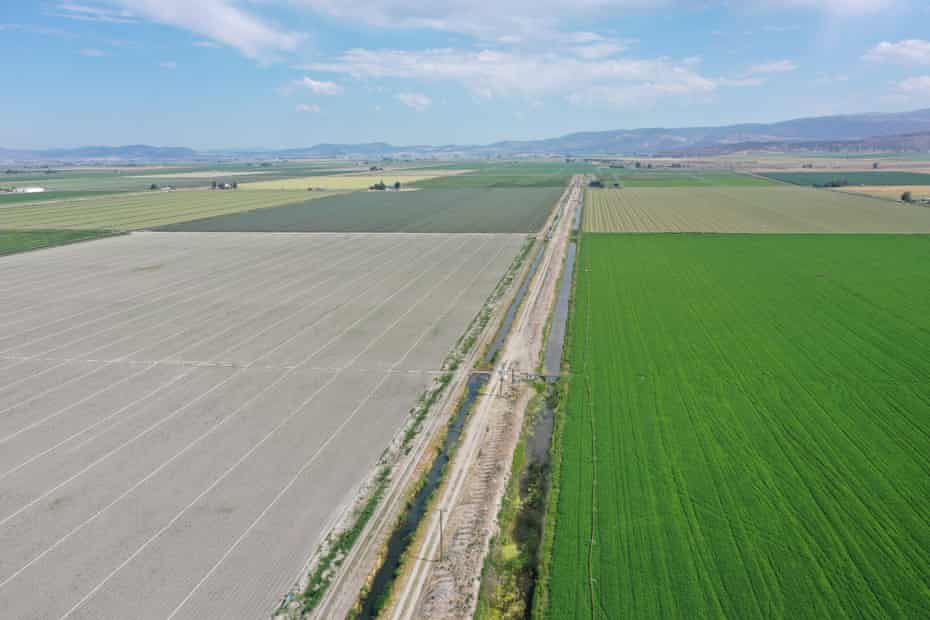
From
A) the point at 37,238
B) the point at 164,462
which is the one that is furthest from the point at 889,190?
the point at 37,238

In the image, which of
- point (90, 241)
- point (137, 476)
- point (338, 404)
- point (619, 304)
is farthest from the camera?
point (90, 241)

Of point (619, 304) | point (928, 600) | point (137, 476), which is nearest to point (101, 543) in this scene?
point (137, 476)

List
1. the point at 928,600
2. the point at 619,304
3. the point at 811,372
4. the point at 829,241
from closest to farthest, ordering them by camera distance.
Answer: the point at 928,600 → the point at 811,372 → the point at 619,304 → the point at 829,241

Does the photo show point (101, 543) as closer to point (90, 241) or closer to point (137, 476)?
point (137, 476)

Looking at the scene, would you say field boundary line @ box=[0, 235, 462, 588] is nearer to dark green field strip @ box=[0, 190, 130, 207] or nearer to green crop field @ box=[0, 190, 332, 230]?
green crop field @ box=[0, 190, 332, 230]

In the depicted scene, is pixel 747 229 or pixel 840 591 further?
pixel 747 229

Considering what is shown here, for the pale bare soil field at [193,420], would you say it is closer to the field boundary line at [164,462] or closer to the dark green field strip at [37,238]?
the field boundary line at [164,462]

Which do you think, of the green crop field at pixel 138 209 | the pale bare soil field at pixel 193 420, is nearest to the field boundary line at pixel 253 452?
the pale bare soil field at pixel 193 420
